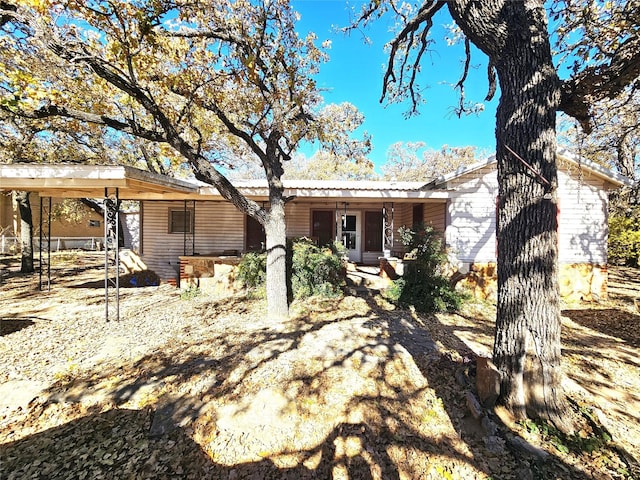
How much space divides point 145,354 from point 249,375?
190 cm

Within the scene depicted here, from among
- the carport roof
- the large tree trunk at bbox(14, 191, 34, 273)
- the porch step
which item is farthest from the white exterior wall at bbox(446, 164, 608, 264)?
the large tree trunk at bbox(14, 191, 34, 273)

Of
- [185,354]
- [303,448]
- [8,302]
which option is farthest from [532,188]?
[8,302]

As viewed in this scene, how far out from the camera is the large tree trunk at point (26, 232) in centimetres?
1078

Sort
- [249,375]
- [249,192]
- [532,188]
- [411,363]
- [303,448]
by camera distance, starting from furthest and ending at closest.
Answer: [249,192] < [411,363] < [249,375] < [532,188] < [303,448]

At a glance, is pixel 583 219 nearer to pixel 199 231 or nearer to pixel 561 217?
pixel 561 217

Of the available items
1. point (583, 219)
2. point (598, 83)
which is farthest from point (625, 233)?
point (598, 83)

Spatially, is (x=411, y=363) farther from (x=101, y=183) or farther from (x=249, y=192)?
(x=101, y=183)

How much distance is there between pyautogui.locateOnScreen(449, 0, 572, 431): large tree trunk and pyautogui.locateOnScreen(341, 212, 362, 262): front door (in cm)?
808

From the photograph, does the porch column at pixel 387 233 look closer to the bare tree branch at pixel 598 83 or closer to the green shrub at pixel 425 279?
the green shrub at pixel 425 279

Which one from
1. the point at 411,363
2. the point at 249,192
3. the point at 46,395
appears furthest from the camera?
the point at 249,192

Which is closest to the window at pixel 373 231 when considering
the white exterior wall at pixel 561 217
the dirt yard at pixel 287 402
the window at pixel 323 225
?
the window at pixel 323 225

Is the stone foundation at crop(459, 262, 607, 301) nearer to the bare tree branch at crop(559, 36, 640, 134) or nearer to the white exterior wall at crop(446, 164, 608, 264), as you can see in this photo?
the white exterior wall at crop(446, 164, 608, 264)

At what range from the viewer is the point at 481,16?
2898 millimetres

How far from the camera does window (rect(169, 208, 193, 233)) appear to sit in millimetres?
9875
